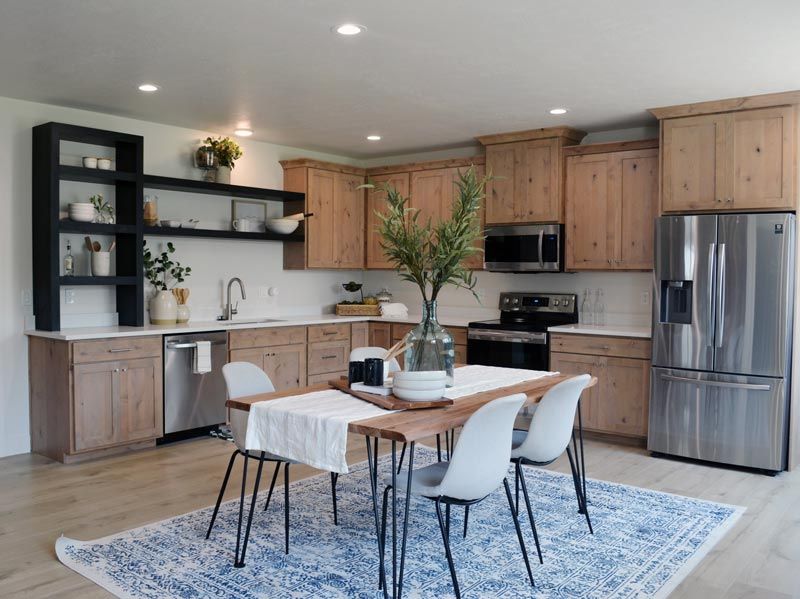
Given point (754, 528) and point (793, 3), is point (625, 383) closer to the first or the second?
point (754, 528)

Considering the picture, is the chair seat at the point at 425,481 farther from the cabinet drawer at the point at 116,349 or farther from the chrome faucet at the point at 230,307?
the chrome faucet at the point at 230,307

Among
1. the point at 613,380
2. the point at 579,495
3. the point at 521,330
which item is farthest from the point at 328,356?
the point at 579,495

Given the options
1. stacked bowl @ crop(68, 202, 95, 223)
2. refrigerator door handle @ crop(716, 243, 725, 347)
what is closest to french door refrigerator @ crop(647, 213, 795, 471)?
refrigerator door handle @ crop(716, 243, 725, 347)

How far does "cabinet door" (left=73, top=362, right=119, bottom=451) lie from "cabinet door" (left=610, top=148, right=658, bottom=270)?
3.80 metres

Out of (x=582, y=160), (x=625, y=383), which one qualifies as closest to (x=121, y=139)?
(x=582, y=160)

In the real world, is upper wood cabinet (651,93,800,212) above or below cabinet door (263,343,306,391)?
above

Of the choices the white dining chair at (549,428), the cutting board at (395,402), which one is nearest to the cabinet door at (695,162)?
the white dining chair at (549,428)

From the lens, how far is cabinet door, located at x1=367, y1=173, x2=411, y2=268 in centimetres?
681

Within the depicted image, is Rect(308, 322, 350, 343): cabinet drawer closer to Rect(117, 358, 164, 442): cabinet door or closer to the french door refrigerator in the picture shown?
Rect(117, 358, 164, 442): cabinet door

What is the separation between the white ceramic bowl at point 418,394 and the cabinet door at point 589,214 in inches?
118

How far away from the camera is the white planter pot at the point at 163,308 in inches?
212

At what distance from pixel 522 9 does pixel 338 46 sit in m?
1.00

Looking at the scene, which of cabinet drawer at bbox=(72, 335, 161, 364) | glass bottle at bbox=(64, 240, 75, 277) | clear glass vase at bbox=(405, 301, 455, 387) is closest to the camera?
clear glass vase at bbox=(405, 301, 455, 387)

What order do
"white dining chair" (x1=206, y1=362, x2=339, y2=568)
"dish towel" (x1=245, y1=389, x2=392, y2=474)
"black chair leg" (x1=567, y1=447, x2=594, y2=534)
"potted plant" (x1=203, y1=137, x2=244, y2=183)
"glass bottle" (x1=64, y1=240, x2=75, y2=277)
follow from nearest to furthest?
"dish towel" (x1=245, y1=389, x2=392, y2=474) → "white dining chair" (x1=206, y1=362, x2=339, y2=568) → "black chair leg" (x1=567, y1=447, x2=594, y2=534) → "glass bottle" (x1=64, y1=240, x2=75, y2=277) → "potted plant" (x1=203, y1=137, x2=244, y2=183)
